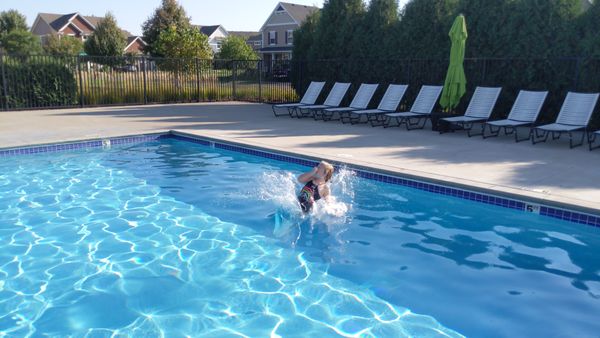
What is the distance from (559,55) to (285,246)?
8651mm

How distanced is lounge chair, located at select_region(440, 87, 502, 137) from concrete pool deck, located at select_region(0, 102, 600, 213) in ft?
1.07

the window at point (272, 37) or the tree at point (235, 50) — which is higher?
the window at point (272, 37)

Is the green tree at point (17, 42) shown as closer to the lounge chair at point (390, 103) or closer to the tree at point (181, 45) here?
the tree at point (181, 45)

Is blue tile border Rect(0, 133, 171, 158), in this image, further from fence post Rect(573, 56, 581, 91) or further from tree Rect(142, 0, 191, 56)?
tree Rect(142, 0, 191, 56)

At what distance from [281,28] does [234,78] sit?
128 feet

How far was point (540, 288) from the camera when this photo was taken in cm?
388

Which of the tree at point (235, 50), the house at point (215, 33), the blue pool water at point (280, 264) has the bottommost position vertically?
the blue pool water at point (280, 264)

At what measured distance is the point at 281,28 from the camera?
55719mm

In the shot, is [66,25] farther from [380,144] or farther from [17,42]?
[380,144]

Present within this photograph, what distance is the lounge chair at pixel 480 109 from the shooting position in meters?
9.80

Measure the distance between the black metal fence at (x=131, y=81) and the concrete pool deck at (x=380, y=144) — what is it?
1.02m

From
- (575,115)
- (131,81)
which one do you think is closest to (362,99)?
(575,115)

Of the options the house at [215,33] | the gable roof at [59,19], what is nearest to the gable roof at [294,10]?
the house at [215,33]

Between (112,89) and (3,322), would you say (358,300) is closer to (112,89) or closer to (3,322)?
(3,322)
